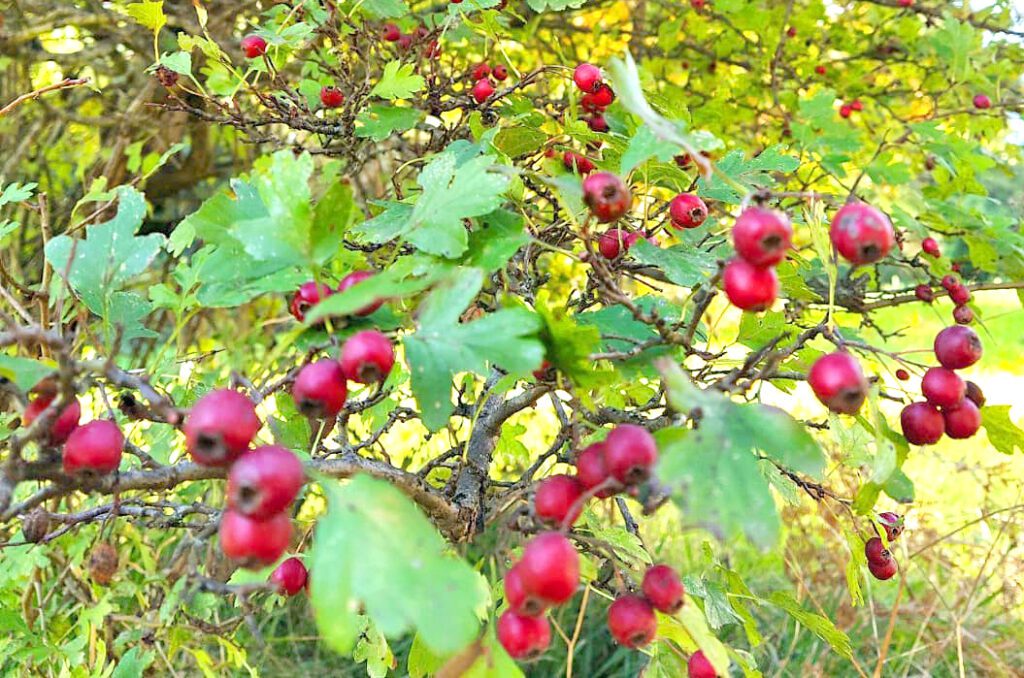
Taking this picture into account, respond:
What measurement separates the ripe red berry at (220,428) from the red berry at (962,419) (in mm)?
705

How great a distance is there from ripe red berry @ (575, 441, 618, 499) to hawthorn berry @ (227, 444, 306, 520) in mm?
261

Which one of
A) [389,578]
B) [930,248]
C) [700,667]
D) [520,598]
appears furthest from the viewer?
[930,248]

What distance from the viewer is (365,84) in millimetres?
1547

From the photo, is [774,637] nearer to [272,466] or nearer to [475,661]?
[475,661]

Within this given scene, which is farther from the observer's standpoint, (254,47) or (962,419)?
(254,47)

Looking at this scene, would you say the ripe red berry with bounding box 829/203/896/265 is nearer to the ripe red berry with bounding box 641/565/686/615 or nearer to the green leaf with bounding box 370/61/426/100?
the ripe red berry with bounding box 641/565/686/615

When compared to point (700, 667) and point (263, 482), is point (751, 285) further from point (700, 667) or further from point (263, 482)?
point (700, 667)

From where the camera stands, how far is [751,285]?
72cm

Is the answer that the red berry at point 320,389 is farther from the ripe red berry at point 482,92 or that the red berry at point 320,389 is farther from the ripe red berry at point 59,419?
the ripe red berry at point 482,92

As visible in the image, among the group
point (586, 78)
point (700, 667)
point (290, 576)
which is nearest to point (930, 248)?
point (586, 78)

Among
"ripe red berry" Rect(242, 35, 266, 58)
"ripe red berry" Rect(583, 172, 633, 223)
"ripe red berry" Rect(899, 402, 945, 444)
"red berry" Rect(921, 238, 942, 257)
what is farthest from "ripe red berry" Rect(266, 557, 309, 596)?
"red berry" Rect(921, 238, 942, 257)

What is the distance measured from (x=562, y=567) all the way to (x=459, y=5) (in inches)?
44.4

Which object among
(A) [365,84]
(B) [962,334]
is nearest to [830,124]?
(A) [365,84]

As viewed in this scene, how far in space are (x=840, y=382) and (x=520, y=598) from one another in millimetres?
349
